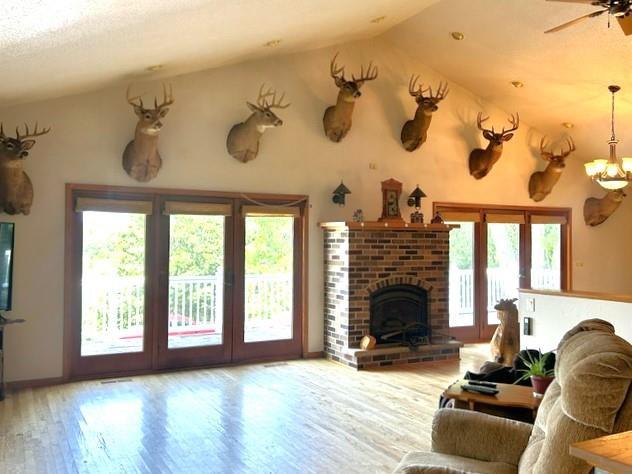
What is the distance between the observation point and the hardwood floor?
3557 mm

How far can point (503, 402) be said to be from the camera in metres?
2.95

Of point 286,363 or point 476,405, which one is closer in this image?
point 476,405

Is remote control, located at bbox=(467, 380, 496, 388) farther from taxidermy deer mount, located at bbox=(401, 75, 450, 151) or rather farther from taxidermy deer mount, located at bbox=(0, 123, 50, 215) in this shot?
taxidermy deer mount, located at bbox=(401, 75, 450, 151)

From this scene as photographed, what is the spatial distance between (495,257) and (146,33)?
584 centimetres

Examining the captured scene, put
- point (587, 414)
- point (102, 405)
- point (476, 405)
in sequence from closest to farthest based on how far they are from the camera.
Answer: point (587, 414) < point (476, 405) < point (102, 405)

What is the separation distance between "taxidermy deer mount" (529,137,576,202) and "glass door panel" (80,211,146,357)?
5603mm

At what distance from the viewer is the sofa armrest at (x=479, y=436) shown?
8.18ft

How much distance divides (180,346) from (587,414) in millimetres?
4858

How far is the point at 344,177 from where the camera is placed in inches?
274

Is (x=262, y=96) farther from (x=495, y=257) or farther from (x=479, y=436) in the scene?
(x=479, y=436)

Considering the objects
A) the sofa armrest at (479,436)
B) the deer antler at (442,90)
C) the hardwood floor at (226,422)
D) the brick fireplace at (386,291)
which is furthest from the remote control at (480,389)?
the deer antler at (442,90)

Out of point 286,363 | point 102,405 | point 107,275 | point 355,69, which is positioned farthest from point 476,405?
point 355,69

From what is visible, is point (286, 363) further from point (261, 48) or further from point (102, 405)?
point (261, 48)

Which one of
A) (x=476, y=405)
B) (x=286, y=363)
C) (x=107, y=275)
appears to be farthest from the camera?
(x=286, y=363)
